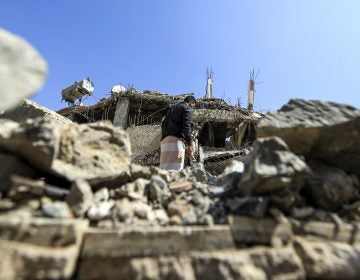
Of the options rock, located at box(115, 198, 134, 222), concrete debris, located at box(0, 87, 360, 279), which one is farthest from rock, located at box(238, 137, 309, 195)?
rock, located at box(115, 198, 134, 222)

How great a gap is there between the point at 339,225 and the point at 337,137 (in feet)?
2.42

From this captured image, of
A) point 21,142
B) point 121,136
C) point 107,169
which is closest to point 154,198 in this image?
point 107,169

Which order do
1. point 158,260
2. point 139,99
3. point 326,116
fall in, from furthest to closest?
A: 1. point 139,99
2. point 326,116
3. point 158,260

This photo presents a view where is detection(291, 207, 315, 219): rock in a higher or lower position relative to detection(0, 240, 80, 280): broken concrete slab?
higher

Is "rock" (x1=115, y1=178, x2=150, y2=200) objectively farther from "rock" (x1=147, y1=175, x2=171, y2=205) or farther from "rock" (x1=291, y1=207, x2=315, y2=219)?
"rock" (x1=291, y1=207, x2=315, y2=219)

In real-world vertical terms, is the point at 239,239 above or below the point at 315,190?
below

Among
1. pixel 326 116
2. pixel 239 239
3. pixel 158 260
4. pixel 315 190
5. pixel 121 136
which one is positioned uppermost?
pixel 326 116

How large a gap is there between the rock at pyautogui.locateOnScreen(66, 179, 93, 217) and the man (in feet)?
10.2

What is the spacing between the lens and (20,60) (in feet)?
7.03

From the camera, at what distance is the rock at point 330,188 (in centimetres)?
239

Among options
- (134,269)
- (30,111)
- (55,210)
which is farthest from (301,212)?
(30,111)

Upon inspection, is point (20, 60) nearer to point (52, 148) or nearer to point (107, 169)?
point (52, 148)

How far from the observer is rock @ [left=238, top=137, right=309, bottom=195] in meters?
2.13

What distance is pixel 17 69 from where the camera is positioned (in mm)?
2105
